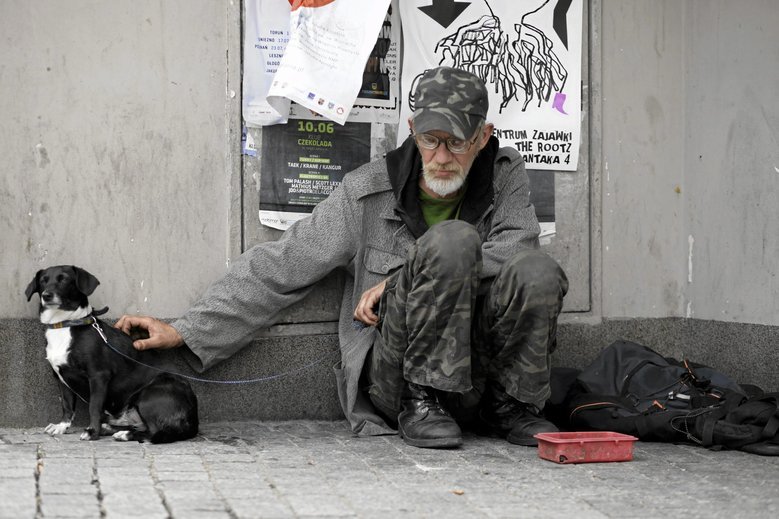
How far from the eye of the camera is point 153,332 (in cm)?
448

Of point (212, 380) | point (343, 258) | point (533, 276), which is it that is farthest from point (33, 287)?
point (533, 276)

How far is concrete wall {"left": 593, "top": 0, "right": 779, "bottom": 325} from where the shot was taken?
17.4 ft

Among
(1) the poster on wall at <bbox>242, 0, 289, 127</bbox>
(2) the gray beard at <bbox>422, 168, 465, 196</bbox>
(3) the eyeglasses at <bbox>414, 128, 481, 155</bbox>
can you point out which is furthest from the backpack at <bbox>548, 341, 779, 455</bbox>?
(1) the poster on wall at <bbox>242, 0, 289, 127</bbox>

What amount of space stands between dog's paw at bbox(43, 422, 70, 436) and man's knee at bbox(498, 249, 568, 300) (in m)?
1.98

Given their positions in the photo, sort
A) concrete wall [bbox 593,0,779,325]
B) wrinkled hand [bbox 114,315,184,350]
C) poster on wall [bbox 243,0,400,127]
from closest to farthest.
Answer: wrinkled hand [bbox 114,315,184,350] < poster on wall [bbox 243,0,400,127] < concrete wall [bbox 593,0,779,325]

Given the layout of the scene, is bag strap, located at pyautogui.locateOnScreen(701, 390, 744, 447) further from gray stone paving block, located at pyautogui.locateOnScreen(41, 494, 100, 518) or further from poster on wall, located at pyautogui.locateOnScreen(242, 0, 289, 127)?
gray stone paving block, located at pyautogui.locateOnScreen(41, 494, 100, 518)

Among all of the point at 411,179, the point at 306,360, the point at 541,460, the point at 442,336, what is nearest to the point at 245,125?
the point at 411,179

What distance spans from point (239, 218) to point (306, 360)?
773 millimetres

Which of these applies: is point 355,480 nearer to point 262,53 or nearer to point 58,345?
point 58,345

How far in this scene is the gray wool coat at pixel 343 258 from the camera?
4.58 metres

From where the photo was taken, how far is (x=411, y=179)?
4.65m

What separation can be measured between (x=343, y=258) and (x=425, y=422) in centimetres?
91

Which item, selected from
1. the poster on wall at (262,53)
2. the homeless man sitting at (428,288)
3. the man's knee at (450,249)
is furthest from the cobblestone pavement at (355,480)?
the poster on wall at (262,53)

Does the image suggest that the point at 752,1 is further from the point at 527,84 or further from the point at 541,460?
the point at 541,460
